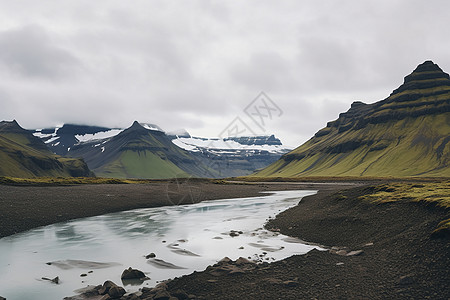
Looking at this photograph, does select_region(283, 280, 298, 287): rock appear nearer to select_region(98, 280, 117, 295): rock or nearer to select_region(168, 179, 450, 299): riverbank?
select_region(168, 179, 450, 299): riverbank

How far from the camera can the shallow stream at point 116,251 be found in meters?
19.7

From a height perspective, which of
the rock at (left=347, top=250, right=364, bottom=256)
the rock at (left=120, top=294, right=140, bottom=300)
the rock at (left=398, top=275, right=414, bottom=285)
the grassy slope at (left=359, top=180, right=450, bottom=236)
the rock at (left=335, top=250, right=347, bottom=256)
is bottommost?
the rock at (left=335, top=250, right=347, bottom=256)

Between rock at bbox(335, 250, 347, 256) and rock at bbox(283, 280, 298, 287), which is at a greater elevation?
rock at bbox(283, 280, 298, 287)

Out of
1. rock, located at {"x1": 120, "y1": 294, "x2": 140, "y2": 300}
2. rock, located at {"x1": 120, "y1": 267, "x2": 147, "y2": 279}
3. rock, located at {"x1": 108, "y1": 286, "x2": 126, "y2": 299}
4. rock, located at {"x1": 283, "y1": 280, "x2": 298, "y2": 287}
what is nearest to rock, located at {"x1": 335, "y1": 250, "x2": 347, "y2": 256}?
rock, located at {"x1": 283, "y1": 280, "x2": 298, "y2": 287}

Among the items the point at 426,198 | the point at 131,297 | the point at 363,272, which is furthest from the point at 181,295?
the point at 426,198

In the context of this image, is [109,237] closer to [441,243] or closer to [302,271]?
[302,271]

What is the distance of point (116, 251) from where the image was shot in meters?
27.7

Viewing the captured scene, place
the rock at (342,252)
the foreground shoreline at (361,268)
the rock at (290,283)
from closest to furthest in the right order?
1. the foreground shoreline at (361,268)
2. the rock at (290,283)
3. the rock at (342,252)

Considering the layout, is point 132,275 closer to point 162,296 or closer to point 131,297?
point 131,297

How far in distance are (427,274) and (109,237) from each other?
99.5 ft

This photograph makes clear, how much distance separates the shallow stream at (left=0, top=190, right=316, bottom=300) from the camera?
1973 centimetres

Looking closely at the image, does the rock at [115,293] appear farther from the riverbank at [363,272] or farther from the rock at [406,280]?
the rock at [406,280]

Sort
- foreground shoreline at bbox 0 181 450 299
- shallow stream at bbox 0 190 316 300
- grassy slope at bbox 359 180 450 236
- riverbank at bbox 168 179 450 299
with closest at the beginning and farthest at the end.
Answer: riverbank at bbox 168 179 450 299 < foreground shoreline at bbox 0 181 450 299 < grassy slope at bbox 359 180 450 236 < shallow stream at bbox 0 190 316 300

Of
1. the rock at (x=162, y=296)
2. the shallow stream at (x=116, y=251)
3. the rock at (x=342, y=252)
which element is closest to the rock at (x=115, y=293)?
the shallow stream at (x=116, y=251)
